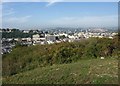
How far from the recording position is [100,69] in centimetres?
798

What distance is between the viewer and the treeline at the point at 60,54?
1174 centimetres

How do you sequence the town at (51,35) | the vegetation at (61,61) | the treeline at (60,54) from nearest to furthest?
the vegetation at (61,61), the treeline at (60,54), the town at (51,35)

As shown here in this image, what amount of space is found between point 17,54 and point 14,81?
5.68 metres

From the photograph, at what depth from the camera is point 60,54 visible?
12344mm

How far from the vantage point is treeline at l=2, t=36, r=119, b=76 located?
11.7 metres

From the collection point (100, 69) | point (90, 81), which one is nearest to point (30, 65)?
point (100, 69)

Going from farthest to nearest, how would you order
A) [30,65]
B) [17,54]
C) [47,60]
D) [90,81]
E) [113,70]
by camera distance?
1. [17,54]
2. [47,60]
3. [30,65]
4. [113,70]
5. [90,81]

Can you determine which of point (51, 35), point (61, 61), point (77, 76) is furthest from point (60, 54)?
point (51, 35)

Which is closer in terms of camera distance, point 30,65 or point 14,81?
point 14,81

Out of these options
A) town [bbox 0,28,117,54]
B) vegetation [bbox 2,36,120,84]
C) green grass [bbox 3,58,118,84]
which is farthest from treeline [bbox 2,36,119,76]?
town [bbox 0,28,117,54]

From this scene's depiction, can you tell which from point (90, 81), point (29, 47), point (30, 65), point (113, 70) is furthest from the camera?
point (29, 47)

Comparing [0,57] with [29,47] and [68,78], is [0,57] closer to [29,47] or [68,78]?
[29,47]

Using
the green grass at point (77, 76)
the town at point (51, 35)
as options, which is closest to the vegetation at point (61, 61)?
the green grass at point (77, 76)

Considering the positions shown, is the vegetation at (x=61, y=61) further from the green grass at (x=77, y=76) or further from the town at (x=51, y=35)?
the town at (x=51, y=35)
